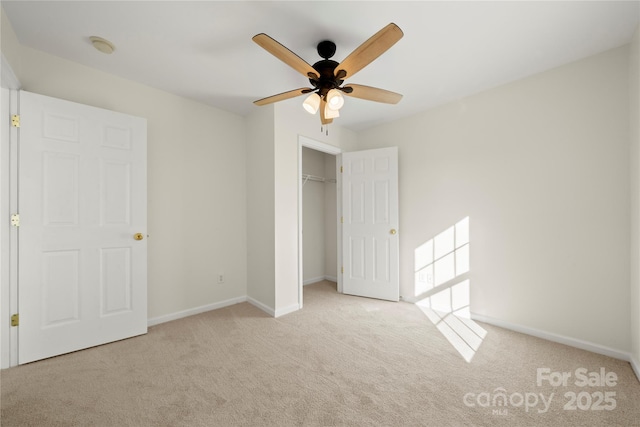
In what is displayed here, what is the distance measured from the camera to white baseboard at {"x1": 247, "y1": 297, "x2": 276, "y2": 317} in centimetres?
300

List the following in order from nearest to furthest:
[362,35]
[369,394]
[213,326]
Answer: [369,394] → [362,35] → [213,326]

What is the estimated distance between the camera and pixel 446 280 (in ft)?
10.2

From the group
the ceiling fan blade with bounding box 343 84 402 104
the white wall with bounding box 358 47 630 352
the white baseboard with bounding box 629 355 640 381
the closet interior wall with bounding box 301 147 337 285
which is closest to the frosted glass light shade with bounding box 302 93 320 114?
the ceiling fan blade with bounding box 343 84 402 104

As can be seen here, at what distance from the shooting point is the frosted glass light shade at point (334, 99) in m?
1.86

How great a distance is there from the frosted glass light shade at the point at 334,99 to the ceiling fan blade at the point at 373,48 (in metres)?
0.14

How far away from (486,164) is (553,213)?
777 millimetres

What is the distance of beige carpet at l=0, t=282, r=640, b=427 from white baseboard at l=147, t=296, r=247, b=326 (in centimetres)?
12

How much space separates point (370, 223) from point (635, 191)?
245 centimetres

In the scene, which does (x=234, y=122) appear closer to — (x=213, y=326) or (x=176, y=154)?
(x=176, y=154)

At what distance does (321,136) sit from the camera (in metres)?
3.51

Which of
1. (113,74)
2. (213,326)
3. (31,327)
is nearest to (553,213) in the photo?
(213,326)

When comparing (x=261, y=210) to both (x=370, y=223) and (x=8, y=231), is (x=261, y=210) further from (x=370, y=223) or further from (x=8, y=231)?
(x=8, y=231)

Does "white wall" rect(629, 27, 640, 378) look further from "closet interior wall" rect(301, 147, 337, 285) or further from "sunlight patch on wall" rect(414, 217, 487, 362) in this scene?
"closet interior wall" rect(301, 147, 337, 285)

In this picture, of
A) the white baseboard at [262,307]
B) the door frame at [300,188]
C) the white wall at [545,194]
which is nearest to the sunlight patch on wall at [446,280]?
the white wall at [545,194]
